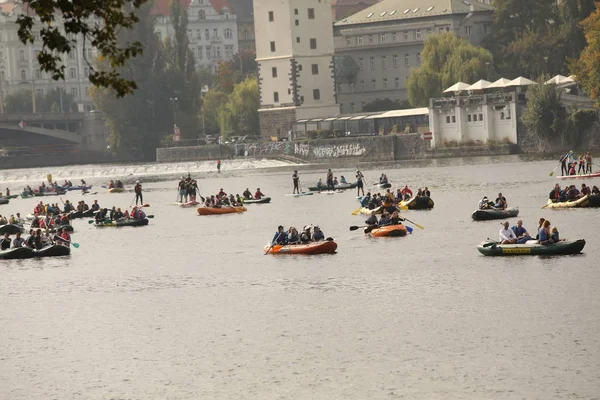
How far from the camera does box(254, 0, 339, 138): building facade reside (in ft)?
481

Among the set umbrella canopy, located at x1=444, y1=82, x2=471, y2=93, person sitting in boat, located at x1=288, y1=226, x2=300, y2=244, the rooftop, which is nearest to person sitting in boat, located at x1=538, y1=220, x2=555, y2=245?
person sitting in boat, located at x1=288, y1=226, x2=300, y2=244

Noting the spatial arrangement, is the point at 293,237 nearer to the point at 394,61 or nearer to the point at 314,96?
the point at 314,96

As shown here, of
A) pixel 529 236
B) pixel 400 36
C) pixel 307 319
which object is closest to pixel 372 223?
pixel 529 236

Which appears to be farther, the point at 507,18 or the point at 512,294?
the point at 507,18

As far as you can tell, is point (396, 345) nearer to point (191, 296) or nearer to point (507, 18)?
point (191, 296)

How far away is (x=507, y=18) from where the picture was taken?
478 ft

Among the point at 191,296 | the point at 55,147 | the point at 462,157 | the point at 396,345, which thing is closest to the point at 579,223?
the point at 191,296

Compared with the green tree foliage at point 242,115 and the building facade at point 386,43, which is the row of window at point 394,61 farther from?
the green tree foliage at point 242,115

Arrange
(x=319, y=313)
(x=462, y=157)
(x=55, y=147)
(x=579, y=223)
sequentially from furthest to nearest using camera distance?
(x=55, y=147) < (x=462, y=157) < (x=579, y=223) < (x=319, y=313)

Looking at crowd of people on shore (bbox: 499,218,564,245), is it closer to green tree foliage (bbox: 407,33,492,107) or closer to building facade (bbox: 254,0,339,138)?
green tree foliage (bbox: 407,33,492,107)

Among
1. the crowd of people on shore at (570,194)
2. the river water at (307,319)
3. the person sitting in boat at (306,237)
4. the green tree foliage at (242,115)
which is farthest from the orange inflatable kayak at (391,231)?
the green tree foliage at (242,115)

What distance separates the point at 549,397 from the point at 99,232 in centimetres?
4759

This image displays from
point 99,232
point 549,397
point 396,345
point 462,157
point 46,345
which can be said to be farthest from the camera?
point 462,157

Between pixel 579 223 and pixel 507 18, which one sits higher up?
pixel 507 18
